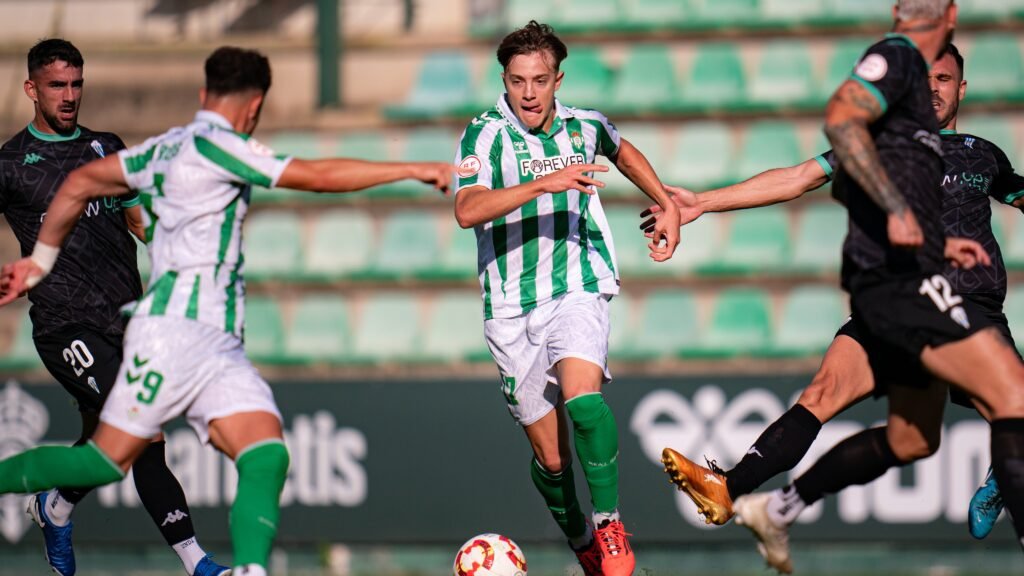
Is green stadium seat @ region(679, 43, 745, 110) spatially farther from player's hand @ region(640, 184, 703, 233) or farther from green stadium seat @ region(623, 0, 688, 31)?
player's hand @ region(640, 184, 703, 233)

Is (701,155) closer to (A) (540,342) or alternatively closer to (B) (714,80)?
(B) (714,80)

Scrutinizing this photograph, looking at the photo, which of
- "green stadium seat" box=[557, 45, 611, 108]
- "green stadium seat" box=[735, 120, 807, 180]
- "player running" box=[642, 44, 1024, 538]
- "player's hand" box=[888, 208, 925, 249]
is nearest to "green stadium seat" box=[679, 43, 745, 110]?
"green stadium seat" box=[735, 120, 807, 180]

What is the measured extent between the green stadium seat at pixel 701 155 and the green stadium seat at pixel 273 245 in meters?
3.50

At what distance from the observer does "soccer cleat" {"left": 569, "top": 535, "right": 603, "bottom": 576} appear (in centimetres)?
750

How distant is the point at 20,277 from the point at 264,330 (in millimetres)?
6499

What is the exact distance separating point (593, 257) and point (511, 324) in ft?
1.84

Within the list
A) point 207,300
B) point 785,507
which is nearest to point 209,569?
point 207,300

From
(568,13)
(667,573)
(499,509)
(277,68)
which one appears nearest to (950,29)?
(667,573)

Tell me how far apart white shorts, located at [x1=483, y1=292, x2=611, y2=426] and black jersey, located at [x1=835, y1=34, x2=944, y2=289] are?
5.30ft

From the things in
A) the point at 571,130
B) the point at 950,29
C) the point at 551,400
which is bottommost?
the point at 551,400

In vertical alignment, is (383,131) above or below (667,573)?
above

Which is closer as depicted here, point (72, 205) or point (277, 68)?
point (72, 205)

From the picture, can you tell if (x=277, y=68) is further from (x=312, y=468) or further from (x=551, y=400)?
(x=551, y=400)

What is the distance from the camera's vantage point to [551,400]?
7281 millimetres
